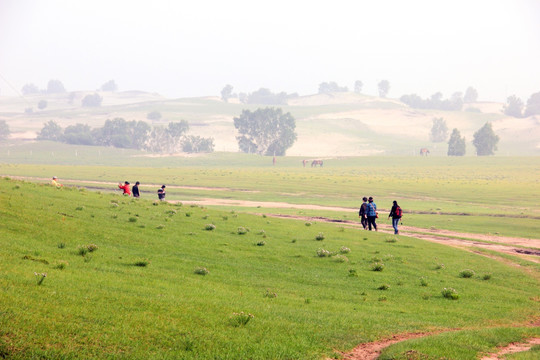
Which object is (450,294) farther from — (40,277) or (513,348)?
(40,277)

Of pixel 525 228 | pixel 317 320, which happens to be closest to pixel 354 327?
pixel 317 320

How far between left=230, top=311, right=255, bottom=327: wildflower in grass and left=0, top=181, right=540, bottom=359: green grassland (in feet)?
0.35

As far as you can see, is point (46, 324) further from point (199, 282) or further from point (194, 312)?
point (199, 282)

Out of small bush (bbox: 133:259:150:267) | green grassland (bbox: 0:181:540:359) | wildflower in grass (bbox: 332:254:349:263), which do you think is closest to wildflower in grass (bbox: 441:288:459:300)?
green grassland (bbox: 0:181:540:359)

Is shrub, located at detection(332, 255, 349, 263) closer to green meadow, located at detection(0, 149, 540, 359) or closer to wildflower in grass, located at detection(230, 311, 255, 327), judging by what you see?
green meadow, located at detection(0, 149, 540, 359)

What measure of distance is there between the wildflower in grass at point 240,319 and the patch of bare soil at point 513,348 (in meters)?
6.58

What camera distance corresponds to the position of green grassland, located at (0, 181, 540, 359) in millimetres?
14172

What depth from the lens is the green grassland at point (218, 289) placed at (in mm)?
14172

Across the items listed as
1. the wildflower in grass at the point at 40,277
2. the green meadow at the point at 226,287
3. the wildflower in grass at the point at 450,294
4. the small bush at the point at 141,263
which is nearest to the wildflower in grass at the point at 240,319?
the green meadow at the point at 226,287

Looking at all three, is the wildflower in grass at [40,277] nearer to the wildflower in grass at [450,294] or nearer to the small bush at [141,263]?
the small bush at [141,263]

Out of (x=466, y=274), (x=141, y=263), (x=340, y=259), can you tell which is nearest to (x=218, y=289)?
(x=141, y=263)

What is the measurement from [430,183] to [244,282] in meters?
89.7

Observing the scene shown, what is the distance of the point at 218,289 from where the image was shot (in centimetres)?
2123

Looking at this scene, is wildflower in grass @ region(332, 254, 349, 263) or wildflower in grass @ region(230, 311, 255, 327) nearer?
wildflower in grass @ region(230, 311, 255, 327)
